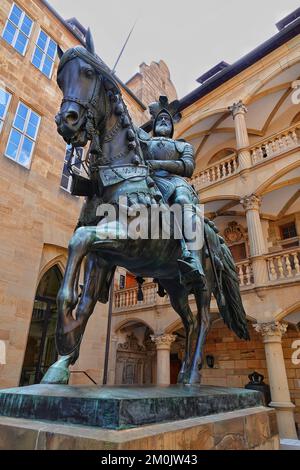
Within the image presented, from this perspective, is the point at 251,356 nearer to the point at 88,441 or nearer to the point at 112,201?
the point at 112,201

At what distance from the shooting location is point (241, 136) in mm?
11773

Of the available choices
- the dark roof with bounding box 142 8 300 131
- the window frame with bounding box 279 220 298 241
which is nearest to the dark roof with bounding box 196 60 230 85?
the dark roof with bounding box 142 8 300 131

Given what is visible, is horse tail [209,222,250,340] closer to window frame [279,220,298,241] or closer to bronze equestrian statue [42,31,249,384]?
bronze equestrian statue [42,31,249,384]

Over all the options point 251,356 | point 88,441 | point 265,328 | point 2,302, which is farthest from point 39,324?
point 88,441

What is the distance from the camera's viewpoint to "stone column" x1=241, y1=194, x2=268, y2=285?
30.2 ft

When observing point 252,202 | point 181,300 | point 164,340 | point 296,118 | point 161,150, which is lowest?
point 181,300

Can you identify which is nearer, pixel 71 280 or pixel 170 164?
pixel 71 280

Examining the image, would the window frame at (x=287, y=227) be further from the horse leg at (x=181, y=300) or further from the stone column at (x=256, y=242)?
the horse leg at (x=181, y=300)

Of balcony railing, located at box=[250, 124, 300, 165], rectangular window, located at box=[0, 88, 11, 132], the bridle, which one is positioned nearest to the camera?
the bridle

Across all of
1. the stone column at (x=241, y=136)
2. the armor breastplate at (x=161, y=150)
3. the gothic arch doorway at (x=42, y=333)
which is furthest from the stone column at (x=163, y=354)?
the armor breastplate at (x=161, y=150)

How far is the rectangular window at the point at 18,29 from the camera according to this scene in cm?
962

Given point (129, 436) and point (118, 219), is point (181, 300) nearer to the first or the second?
point (118, 219)

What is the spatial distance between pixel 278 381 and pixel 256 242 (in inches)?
158

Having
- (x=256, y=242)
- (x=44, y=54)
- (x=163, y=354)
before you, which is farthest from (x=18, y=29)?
(x=163, y=354)
